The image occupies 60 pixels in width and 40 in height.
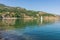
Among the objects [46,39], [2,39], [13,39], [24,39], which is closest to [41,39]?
[46,39]

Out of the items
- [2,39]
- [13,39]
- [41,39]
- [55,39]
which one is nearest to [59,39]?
[55,39]

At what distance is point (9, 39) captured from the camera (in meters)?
35.4

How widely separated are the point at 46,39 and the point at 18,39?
635 cm

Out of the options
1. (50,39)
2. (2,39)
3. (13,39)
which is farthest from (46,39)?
(2,39)

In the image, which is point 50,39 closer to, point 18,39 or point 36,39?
point 36,39

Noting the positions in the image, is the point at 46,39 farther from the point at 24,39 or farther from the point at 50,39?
the point at 24,39

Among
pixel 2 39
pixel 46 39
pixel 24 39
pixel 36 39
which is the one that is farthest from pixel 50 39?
pixel 2 39

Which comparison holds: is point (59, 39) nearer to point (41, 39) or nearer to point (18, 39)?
point (41, 39)

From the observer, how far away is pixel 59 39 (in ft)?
121

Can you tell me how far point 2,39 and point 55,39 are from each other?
12.0m

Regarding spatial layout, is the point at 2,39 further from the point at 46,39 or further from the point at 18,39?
the point at 46,39

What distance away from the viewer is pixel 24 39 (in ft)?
118

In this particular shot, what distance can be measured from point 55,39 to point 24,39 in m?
7.14

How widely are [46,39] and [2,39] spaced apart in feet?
32.3
